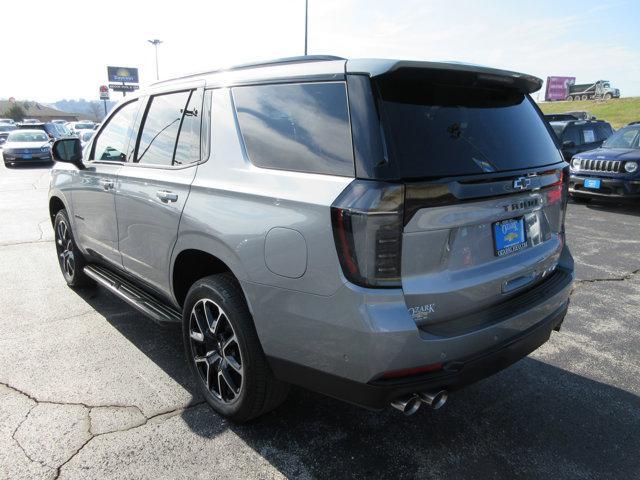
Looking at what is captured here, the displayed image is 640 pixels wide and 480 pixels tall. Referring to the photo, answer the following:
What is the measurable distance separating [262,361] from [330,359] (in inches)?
19.1

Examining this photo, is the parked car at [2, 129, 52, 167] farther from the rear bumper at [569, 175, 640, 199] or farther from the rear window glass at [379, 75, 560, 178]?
the rear window glass at [379, 75, 560, 178]

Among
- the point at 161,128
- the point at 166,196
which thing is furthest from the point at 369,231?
the point at 161,128

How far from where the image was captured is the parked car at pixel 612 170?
9047 millimetres

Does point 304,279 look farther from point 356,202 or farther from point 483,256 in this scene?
point 483,256

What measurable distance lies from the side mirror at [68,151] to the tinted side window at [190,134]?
1720 mm

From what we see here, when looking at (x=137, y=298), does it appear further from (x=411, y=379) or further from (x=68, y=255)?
(x=411, y=379)

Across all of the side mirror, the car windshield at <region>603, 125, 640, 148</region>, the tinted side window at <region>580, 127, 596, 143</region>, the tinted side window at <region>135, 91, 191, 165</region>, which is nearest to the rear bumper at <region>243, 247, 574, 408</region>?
the tinted side window at <region>135, 91, 191, 165</region>

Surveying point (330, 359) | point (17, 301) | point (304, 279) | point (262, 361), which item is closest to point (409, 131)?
point (304, 279)

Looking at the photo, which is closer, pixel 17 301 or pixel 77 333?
pixel 77 333

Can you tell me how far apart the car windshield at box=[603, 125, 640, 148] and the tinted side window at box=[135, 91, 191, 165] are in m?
9.76

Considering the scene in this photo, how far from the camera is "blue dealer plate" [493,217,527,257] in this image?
229 centimetres

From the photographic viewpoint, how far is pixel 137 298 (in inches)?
136

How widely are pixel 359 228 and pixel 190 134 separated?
5.02 ft

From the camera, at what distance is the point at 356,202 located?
1927 mm
